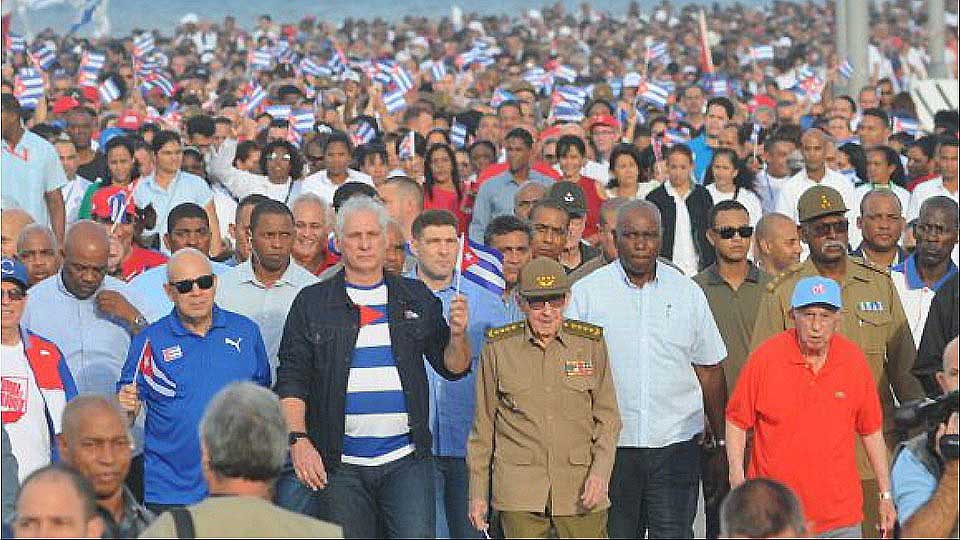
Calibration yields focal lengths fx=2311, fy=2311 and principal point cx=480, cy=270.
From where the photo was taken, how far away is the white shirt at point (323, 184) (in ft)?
54.2

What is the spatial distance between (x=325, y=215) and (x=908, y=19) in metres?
45.6

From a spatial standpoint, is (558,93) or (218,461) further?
(558,93)

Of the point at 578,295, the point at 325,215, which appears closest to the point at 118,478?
the point at 578,295

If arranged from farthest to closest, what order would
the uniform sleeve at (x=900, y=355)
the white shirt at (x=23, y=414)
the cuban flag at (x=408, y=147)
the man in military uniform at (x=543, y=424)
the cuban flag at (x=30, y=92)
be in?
the cuban flag at (x=30, y=92)
the cuban flag at (x=408, y=147)
the uniform sleeve at (x=900, y=355)
the man in military uniform at (x=543, y=424)
the white shirt at (x=23, y=414)

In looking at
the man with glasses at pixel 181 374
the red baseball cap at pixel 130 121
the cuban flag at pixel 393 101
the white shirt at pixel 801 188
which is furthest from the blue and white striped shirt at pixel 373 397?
the cuban flag at pixel 393 101

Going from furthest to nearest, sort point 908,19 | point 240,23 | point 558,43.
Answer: point 240,23, point 908,19, point 558,43

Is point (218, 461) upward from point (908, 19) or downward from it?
downward

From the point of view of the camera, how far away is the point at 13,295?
31.7 ft

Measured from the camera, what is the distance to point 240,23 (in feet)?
261

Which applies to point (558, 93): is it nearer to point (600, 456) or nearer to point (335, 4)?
point (600, 456)

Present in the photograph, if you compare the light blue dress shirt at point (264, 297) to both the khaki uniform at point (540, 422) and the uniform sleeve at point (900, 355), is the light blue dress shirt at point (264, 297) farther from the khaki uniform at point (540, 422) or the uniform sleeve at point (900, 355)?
the uniform sleeve at point (900, 355)

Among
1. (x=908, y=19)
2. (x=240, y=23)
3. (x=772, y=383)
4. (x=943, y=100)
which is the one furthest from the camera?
(x=240, y=23)

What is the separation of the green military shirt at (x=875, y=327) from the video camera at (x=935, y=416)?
5.21 feet

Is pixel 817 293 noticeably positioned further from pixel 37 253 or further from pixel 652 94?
pixel 652 94
